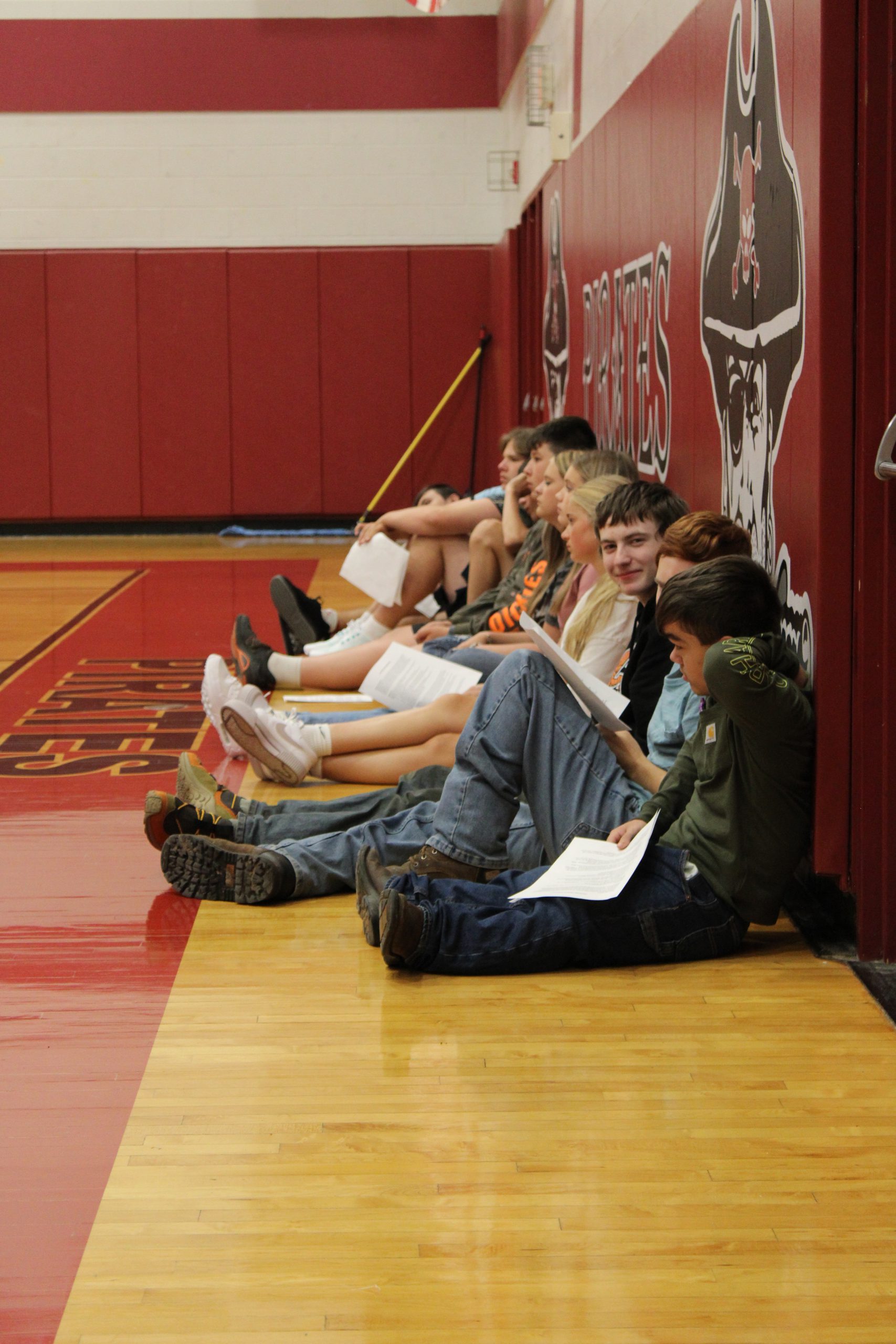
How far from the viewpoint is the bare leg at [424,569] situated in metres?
5.91

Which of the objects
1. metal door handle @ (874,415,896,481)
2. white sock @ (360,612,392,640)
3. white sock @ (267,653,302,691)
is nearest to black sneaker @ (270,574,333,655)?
white sock @ (360,612,392,640)

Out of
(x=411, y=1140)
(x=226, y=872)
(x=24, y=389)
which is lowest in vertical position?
(x=411, y=1140)

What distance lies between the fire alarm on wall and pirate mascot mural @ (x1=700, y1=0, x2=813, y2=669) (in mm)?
3399

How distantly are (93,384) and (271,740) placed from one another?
7.99m

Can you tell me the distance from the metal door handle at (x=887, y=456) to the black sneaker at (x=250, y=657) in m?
3.16

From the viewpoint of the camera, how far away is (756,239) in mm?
3094

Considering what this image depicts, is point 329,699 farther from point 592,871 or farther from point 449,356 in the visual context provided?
point 449,356

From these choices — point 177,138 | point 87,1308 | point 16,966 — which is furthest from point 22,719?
point 177,138

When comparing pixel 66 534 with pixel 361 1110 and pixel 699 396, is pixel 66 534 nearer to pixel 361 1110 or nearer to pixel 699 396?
pixel 699 396

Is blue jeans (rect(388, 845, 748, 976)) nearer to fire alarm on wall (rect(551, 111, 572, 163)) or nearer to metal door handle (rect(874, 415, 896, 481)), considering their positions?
metal door handle (rect(874, 415, 896, 481))

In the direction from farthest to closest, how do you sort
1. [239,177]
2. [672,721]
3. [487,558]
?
1. [239,177]
2. [487,558]
3. [672,721]

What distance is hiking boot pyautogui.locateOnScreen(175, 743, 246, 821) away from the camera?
3.32 metres

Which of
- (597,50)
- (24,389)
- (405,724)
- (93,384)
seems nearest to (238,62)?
(93,384)

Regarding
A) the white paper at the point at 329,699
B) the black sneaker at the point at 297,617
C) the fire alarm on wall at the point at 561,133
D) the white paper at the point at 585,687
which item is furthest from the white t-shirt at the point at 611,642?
the fire alarm on wall at the point at 561,133
